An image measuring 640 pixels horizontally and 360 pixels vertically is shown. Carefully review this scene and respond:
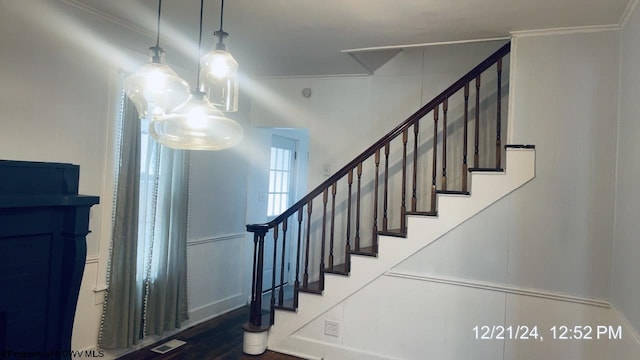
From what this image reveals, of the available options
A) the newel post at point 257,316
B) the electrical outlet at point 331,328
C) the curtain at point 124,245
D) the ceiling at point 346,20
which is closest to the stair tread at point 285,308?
the newel post at point 257,316

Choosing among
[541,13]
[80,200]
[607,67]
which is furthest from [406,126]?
[80,200]

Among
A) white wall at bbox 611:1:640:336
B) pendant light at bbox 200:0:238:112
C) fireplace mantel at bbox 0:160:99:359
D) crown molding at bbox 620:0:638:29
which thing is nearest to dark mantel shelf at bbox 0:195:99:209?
fireplace mantel at bbox 0:160:99:359

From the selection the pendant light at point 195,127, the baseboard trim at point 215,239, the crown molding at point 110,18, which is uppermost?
the crown molding at point 110,18

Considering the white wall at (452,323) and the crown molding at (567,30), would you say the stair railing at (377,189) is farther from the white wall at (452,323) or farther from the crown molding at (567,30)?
the white wall at (452,323)

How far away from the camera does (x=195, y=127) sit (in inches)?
64.3

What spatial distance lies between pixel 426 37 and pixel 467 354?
2.37 m

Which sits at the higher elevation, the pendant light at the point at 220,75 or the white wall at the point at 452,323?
the pendant light at the point at 220,75

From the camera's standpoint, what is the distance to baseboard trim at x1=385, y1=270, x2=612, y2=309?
2.58 metres

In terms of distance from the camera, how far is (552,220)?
8.77 ft

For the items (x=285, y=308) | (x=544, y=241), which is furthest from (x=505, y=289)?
(x=285, y=308)

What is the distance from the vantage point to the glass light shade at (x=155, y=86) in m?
1.83

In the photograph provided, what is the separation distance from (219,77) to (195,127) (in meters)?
0.31

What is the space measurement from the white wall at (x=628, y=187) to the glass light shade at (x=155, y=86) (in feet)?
7.84

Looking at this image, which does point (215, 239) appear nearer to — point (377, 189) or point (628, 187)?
point (377, 189)
